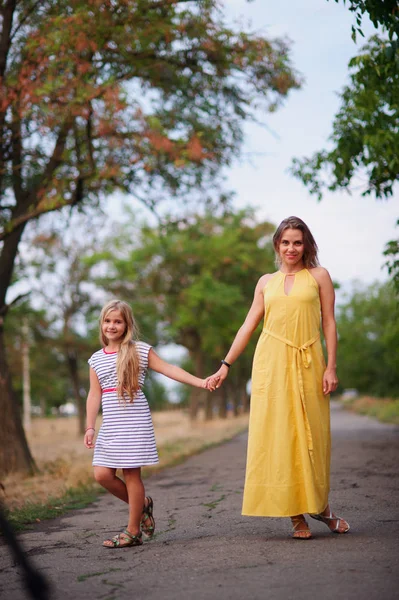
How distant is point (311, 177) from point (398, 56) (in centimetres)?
319

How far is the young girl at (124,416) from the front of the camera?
5.68 meters

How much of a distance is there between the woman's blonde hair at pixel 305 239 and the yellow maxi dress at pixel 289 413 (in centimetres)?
13

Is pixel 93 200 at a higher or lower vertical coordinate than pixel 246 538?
higher

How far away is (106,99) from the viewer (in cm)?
1204

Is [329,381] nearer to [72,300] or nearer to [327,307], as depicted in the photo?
[327,307]

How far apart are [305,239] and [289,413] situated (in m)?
1.29

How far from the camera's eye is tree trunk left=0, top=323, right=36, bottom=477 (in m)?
13.8

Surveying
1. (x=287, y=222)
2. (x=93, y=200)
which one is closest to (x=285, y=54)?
(x=93, y=200)

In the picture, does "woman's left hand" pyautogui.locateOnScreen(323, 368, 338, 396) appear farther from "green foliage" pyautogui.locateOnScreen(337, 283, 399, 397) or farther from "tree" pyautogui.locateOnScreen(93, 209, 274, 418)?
"green foliage" pyautogui.locateOnScreen(337, 283, 399, 397)

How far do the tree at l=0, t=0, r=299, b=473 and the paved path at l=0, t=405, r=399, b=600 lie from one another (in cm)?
635

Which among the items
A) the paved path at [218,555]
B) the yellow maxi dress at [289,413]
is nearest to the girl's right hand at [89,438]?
the paved path at [218,555]

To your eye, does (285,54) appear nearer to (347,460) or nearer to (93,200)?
(93,200)

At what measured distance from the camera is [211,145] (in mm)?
14039

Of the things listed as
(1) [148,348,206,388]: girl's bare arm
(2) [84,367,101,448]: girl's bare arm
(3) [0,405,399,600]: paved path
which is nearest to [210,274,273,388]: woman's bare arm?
(1) [148,348,206,388]: girl's bare arm
